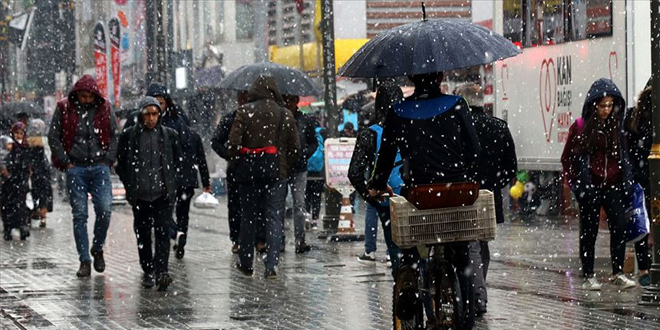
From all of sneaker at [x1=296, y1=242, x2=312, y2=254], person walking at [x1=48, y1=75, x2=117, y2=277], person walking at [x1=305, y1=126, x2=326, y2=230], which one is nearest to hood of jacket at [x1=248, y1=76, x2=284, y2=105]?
person walking at [x1=48, y1=75, x2=117, y2=277]

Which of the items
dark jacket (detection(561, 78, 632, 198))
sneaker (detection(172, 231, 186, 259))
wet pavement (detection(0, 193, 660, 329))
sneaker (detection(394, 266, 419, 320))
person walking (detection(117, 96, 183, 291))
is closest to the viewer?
sneaker (detection(394, 266, 419, 320))

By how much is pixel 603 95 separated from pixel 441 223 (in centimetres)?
456

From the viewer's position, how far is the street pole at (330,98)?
19.5 m

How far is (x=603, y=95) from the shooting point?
11922mm

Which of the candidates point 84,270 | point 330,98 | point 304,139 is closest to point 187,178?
point 304,139

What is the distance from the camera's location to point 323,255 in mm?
15992

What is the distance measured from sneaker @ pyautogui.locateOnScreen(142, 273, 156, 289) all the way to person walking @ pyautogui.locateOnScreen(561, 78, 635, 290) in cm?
363

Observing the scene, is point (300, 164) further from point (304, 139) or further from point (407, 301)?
point (407, 301)

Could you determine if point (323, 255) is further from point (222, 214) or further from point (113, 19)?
point (113, 19)

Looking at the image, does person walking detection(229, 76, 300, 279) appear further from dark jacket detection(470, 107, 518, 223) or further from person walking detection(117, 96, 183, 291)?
dark jacket detection(470, 107, 518, 223)

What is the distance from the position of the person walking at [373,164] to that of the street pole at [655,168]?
72.6 inches

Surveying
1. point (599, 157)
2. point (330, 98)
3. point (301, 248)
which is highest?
point (330, 98)

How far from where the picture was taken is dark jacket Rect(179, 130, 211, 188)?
1565cm

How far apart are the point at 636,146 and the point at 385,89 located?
2.77m
